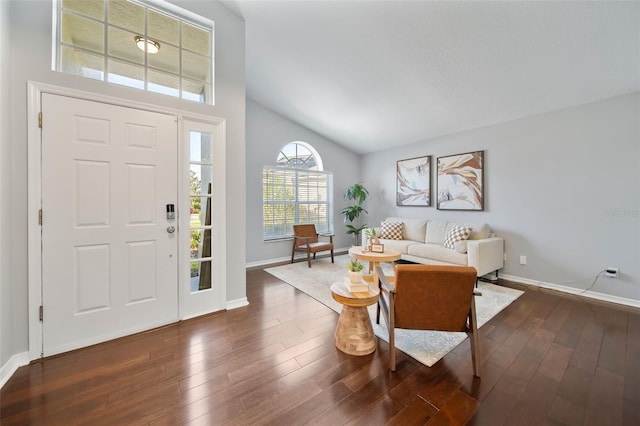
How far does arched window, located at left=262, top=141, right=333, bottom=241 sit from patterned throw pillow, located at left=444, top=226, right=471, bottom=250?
2.70 metres

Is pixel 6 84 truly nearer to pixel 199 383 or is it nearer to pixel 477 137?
pixel 199 383

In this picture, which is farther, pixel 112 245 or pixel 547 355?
pixel 112 245

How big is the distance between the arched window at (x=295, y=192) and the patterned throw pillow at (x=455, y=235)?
2.70m

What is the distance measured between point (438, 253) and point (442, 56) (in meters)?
2.68

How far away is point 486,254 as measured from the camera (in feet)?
11.6

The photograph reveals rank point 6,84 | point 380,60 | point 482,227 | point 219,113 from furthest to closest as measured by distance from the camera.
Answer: point 482,227
point 380,60
point 219,113
point 6,84

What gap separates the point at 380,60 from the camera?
10.1ft

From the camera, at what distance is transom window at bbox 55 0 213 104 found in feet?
6.89

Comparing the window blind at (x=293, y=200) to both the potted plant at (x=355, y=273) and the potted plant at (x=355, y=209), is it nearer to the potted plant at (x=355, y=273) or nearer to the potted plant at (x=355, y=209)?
the potted plant at (x=355, y=209)

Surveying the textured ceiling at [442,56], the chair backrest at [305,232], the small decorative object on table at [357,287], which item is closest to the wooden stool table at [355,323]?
the small decorative object on table at [357,287]

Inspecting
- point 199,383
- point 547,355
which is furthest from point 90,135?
point 547,355

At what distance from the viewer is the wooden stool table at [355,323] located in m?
1.96

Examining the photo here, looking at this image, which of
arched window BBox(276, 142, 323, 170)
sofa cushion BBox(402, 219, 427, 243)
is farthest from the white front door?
sofa cushion BBox(402, 219, 427, 243)

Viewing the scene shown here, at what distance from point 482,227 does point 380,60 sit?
9.55 feet
